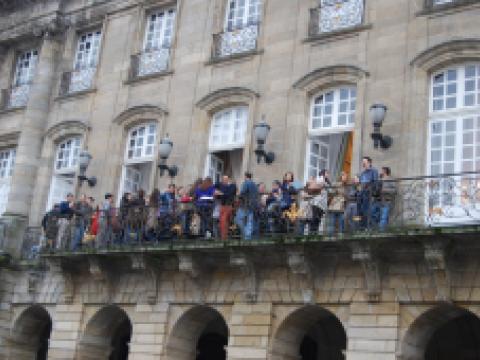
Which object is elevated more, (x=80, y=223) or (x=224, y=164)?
(x=224, y=164)

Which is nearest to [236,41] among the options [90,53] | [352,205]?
[90,53]

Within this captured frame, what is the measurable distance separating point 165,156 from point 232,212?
3144 millimetres

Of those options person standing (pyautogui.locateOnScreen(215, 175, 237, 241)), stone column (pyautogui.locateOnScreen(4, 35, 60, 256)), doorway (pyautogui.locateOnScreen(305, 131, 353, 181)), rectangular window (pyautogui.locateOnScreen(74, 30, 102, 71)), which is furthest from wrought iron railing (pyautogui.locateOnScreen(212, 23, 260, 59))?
stone column (pyautogui.locateOnScreen(4, 35, 60, 256))

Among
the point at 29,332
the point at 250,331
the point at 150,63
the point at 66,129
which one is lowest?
the point at 29,332

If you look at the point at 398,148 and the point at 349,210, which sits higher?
the point at 398,148

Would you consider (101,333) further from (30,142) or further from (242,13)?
(242,13)

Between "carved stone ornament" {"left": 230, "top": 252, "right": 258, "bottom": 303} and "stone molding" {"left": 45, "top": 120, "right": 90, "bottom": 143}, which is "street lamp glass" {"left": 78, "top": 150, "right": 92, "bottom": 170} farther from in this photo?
"carved stone ornament" {"left": 230, "top": 252, "right": 258, "bottom": 303}

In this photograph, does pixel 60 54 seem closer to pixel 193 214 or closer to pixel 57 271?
pixel 57 271

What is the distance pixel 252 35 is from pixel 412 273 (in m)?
7.43

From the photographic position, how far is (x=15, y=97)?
24.0 m

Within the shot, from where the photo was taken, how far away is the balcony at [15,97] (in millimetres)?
23688

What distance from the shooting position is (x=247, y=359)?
51.3 ft

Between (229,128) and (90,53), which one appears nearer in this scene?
(229,128)

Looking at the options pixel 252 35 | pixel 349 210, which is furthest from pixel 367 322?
pixel 252 35
